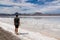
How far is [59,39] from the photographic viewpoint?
1370 centimetres

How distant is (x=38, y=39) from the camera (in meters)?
11.9

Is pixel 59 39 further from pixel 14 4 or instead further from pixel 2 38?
pixel 14 4

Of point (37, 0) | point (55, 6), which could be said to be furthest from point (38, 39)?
point (55, 6)

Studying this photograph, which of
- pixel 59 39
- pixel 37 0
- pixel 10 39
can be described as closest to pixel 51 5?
pixel 37 0

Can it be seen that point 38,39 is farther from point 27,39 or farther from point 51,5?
point 51,5

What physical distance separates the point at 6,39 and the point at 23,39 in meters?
0.92

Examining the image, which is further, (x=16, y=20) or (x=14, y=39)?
(x=16, y=20)

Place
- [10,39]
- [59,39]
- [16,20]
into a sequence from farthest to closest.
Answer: [59,39] → [16,20] → [10,39]

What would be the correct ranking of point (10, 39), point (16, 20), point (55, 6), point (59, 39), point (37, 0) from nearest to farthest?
point (10, 39) < point (16, 20) < point (59, 39) < point (37, 0) < point (55, 6)

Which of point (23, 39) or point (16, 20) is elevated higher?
point (16, 20)

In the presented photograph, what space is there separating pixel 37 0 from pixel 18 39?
2562cm

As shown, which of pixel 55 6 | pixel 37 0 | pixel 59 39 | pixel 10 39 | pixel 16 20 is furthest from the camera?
pixel 55 6

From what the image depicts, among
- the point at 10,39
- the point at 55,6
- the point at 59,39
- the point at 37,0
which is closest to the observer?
the point at 10,39

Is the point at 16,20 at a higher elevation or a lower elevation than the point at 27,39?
higher
